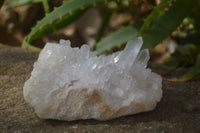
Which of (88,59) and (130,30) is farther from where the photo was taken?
(130,30)

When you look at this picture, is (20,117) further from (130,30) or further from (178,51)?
(178,51)

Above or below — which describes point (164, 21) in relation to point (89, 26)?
above

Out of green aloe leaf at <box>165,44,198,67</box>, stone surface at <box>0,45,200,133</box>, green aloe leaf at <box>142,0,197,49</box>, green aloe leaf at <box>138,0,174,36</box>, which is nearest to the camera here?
stone surface at <box>0,45,200,133</box>

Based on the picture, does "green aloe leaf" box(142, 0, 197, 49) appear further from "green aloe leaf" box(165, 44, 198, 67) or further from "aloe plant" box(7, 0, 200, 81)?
"green aloe leaf" box(165, 44, 198, 67)

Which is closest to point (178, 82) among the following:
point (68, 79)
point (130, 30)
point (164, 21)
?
point (164, 21)

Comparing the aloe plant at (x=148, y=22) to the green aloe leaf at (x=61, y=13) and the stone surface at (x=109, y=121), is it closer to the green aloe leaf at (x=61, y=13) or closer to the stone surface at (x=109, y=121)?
the green aloe leaf at (x=61, y=13)

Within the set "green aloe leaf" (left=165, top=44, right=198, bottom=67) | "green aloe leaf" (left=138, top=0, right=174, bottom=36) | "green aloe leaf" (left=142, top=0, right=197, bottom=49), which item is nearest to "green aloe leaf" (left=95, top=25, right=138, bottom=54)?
"green aloe leaf" (left=142, top=0, right=197, bottom=49)
